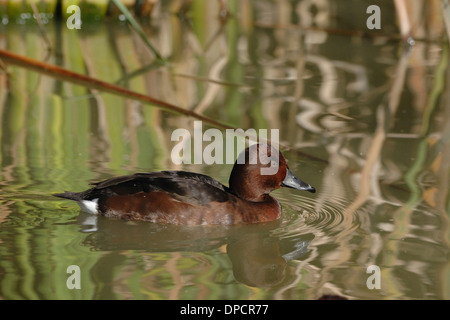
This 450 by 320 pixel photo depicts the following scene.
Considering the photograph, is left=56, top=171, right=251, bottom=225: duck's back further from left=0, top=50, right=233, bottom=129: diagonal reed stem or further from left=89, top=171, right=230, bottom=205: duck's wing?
left=0, top=50, right=233, bottom=129: diagonal reed stem

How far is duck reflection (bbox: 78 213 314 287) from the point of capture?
502 centimetres

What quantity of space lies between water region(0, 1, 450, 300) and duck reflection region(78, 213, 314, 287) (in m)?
0.02

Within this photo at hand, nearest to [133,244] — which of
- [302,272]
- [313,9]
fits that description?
[302,272]

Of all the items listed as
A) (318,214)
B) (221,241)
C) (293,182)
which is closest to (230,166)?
(293,182)

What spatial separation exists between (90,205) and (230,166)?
1526 millimetres

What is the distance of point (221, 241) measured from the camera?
5.44 m

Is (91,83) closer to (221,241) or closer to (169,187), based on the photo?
(169,187)

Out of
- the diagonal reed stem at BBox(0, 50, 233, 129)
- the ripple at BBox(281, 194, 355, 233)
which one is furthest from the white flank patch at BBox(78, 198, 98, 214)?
the diagonal reed stem at BBox(0, 50, 233, 129)

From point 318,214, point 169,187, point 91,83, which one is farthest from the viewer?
point 91,83

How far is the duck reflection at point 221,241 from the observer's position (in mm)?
5020

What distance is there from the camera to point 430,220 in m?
5.65

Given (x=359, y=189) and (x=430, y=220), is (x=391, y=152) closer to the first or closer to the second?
(x=359, y=189)

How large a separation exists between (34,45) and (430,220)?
6776 millimetres

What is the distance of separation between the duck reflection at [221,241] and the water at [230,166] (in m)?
0.02
